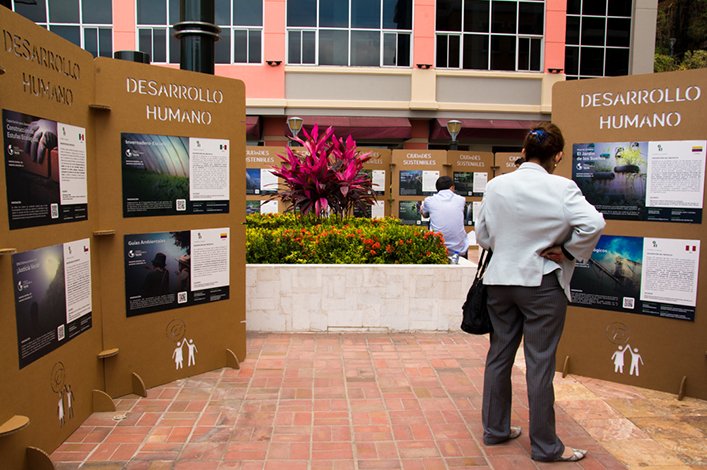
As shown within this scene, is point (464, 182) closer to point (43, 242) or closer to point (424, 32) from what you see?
point (424, 32)

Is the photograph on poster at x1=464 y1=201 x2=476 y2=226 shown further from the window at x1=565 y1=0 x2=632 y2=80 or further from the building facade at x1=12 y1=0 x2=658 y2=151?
the window at x1=565 y1=0 x2=632 y2=80

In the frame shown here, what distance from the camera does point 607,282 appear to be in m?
4.99

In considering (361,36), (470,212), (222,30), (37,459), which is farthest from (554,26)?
(37,459)

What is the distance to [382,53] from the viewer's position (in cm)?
2030

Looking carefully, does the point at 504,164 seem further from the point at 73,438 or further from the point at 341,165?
the point at 73,438

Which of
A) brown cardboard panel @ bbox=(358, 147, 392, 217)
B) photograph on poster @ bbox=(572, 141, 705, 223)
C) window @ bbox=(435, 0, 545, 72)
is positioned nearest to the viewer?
photograph on poster @ bbox=(572, 141, 705, 223)

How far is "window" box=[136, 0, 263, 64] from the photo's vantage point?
1948cm

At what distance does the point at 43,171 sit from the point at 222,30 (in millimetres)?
17602

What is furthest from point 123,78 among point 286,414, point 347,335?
point 347,335

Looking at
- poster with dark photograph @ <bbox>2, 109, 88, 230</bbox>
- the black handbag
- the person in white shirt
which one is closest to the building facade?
the person in white shirt

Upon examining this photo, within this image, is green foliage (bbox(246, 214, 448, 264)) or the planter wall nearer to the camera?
the planter wall

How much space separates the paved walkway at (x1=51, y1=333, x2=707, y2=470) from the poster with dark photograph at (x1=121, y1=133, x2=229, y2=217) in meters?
1.49

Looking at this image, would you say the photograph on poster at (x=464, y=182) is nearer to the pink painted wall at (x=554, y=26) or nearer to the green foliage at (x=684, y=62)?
the pink painted wall at (x=554, y=26)

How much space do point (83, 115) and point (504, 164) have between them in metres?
12.1
